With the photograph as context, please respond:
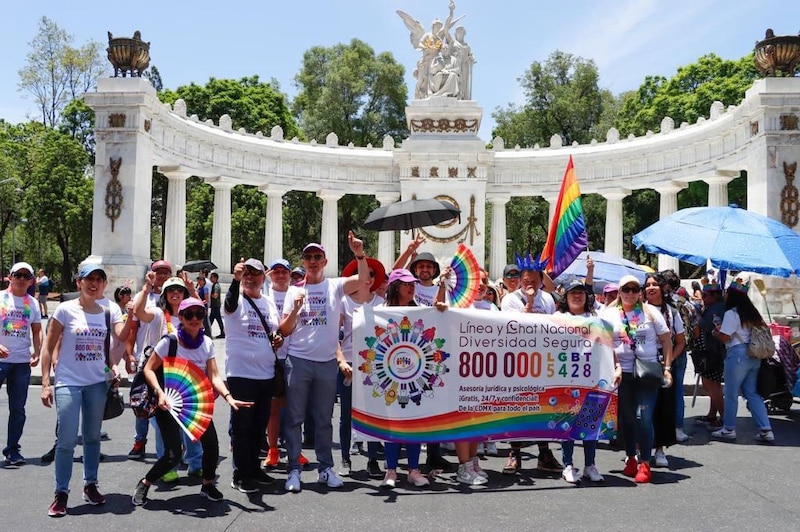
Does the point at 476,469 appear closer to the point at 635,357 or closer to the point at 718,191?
the point at 635,357

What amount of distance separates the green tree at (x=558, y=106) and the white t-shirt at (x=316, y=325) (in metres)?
52.4

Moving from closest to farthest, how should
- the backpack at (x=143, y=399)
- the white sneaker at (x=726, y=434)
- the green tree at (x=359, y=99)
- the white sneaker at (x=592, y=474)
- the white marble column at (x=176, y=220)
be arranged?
the backpack at (x=143, y=399) < the white sneaker at (x=592, y=474) < the white sneaker at (x=726, y=434) < the white marble column at (x=176, y=220) < the green tree at (x=359, y=99)

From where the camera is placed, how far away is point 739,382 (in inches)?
433

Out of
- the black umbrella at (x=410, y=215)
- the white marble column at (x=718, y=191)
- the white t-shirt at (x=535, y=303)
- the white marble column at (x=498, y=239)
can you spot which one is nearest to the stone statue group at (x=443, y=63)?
the white marble column at (x=498, y=239)

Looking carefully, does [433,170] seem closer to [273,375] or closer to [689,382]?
[689,382]

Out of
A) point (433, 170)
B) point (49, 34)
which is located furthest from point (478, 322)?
point (49, 34)

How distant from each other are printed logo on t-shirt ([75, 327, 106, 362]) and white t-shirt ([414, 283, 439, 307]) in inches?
152

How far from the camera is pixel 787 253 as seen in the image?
36.0ft

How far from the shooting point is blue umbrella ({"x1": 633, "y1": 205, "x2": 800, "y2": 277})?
35.1 feet

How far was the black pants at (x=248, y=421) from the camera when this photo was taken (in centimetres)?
795

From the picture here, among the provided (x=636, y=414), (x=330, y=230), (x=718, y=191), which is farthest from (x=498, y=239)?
(x=636, y=414)

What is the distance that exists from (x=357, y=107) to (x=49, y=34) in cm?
2483

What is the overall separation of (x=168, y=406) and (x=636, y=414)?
18.5 ft

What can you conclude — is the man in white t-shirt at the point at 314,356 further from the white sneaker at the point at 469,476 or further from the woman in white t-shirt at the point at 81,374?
the woman in white t-shirt at the point at 81,374
